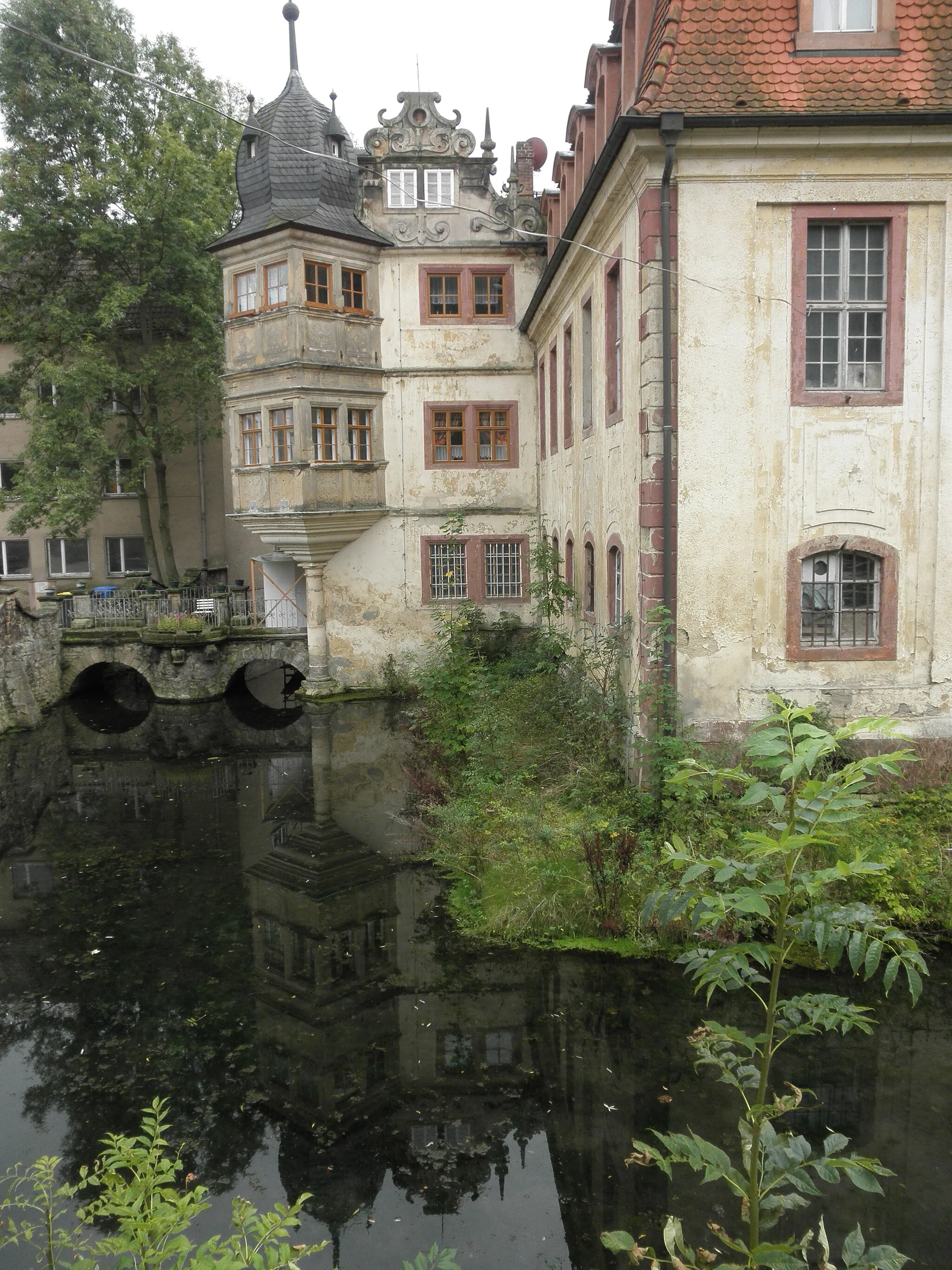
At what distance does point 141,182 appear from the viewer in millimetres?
23156

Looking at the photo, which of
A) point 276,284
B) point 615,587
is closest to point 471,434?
point 276,284

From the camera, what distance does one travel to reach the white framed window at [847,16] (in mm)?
10758

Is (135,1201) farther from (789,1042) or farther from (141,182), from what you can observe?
(141,182)

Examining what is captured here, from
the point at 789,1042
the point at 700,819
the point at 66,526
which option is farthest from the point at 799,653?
the point at 66,526

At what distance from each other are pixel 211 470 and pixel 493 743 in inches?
716

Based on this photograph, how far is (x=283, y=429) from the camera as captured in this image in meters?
20.4

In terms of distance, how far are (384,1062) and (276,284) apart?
1673cm

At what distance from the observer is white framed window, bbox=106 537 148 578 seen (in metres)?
29.7

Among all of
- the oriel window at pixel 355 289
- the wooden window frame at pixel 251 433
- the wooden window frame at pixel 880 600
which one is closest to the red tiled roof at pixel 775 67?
the wooden window frame at pixel 880 600

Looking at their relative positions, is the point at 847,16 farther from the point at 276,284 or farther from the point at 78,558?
the point at 78,558

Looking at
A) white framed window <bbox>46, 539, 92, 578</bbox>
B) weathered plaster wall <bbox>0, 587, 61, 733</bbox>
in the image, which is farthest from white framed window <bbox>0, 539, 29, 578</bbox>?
weathered plaster wall <bbox>0, 587, 61, 733</bbox>

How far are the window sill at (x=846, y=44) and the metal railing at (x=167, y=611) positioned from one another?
1529 cm

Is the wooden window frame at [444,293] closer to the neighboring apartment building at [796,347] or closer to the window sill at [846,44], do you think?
the neighboring apartment building at [796,347]

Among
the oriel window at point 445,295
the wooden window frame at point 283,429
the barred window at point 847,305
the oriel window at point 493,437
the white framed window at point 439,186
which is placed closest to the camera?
the barred window at point 847,305
